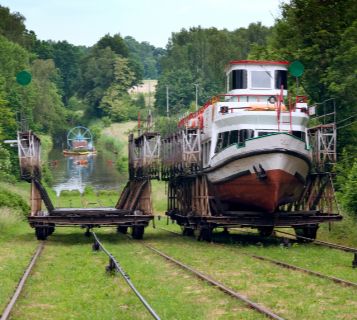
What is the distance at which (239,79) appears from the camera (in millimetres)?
27797

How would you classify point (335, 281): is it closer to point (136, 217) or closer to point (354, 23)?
point (136, 217)

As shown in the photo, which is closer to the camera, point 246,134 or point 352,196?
point 246,134

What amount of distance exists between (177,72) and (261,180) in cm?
9570

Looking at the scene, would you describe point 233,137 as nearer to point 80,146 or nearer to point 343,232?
point 343,232

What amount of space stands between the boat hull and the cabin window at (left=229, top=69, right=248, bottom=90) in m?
3.59

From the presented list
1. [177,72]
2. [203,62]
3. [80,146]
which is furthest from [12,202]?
[80,146]

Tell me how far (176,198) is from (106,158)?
8241 cm

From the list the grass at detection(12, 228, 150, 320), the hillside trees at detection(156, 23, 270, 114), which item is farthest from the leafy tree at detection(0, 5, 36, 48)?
the grass at detection(12, 228, 150, 320)

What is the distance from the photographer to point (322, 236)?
2795cm

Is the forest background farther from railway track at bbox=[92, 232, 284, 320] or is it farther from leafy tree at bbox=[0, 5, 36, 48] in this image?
railway track at bbox=[92, 232, 284, 320]

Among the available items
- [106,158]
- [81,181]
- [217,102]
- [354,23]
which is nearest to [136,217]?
[217,102]

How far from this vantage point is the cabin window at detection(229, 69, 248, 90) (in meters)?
27.7

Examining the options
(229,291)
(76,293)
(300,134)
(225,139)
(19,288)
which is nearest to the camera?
(229,291)

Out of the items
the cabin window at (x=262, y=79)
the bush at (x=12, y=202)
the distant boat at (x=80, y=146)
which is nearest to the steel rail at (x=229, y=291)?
the cabin window at (x=262, y=79)
